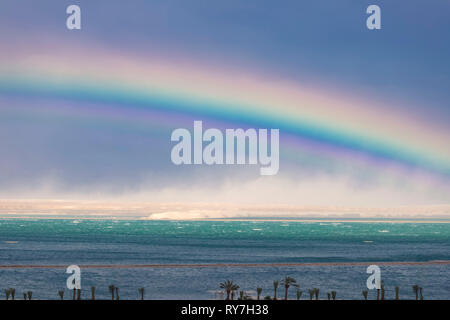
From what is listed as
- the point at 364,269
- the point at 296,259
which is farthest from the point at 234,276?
the point at 296,259

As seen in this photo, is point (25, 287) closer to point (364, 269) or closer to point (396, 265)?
point (364, 269)

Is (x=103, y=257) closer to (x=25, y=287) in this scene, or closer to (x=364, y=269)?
(x=25, y=287)

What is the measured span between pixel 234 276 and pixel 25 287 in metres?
41.6

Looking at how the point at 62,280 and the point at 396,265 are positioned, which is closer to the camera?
the point at 62,280
